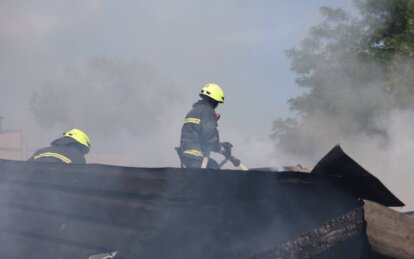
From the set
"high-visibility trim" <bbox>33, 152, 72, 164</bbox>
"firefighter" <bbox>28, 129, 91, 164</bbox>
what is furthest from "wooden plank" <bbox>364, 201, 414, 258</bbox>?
"high-visibility trim" <bbox>33, 152, 72, 164</bbox>

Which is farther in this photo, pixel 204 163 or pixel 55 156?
pixel 204 163

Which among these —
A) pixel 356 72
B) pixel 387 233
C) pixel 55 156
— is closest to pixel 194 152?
pixel 55 156

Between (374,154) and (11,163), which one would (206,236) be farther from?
(374,154)

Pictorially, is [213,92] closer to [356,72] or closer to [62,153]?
[62,153]

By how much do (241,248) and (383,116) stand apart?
10.5 m

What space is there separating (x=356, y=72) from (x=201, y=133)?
25.8 ft

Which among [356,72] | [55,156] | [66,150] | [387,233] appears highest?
[356,72]

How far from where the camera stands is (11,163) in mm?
3166

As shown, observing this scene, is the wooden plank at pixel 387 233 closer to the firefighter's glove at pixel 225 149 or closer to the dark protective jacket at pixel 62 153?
the dark protective jacket at pixel 62 153

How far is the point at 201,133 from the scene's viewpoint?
18.7 feet

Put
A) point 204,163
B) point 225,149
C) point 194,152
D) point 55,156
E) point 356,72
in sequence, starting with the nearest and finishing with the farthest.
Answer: point 55,156
point 204,163
point 194,152
point 225,149
point 356,72

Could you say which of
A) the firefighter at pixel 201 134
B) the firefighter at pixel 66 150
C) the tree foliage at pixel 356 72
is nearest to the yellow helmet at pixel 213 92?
the firefighter at pixel 201 134

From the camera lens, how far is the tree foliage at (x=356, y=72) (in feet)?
39.9

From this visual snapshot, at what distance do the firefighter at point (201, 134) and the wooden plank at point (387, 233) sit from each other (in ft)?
12.3
